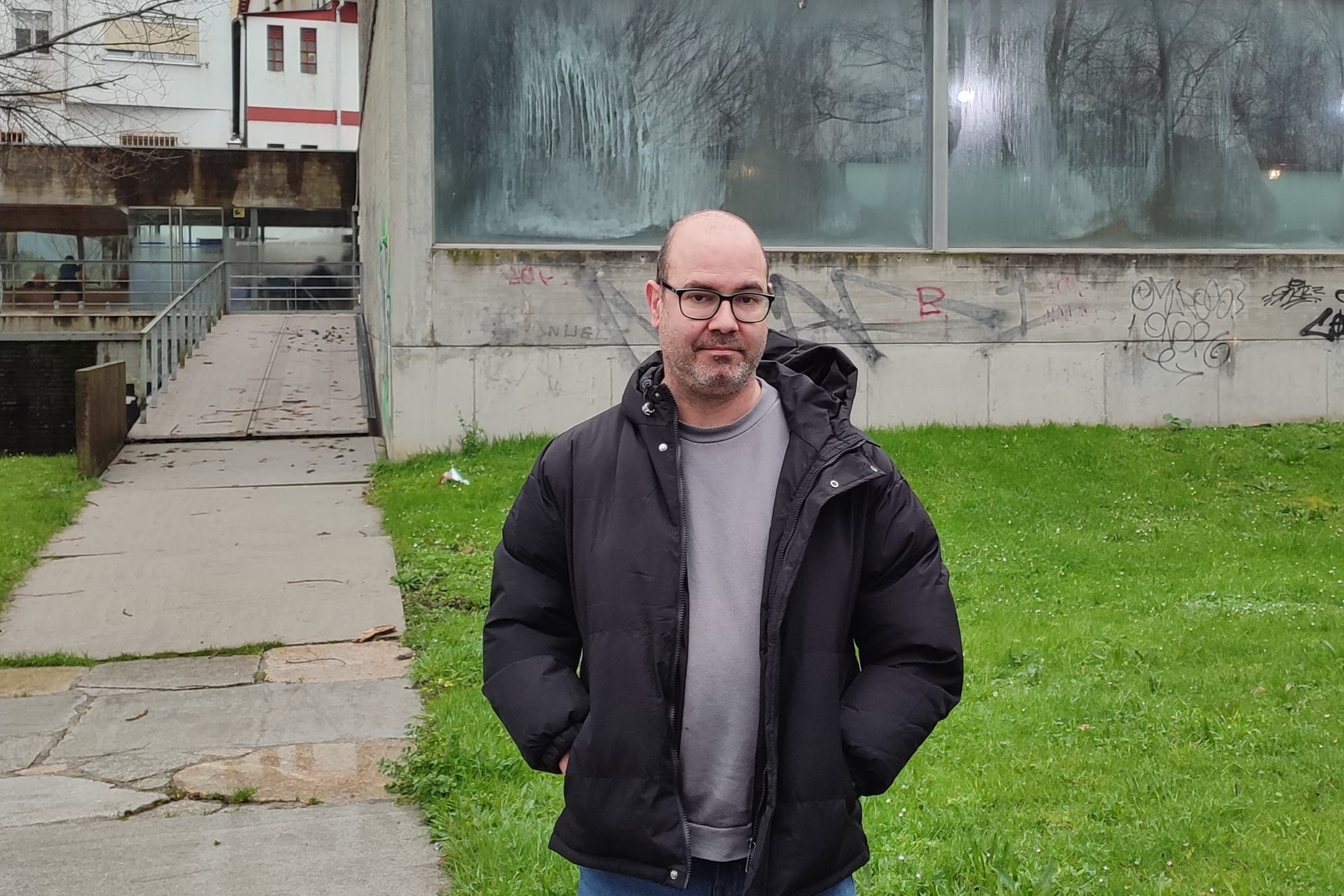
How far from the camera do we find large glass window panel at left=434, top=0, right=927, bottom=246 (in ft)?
39.7

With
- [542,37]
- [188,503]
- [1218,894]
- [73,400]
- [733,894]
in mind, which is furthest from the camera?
[73,400]

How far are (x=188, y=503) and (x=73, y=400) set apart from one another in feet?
44.0

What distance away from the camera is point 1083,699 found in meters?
5.34

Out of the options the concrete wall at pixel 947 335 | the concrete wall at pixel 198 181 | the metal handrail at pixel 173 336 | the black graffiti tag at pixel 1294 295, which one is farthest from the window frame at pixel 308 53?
the black graffiti tag at pixel 1294 295

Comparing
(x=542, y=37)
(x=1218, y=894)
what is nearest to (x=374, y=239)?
(x=542, y=37)

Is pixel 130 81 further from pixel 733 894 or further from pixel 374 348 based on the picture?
pixel 733 894

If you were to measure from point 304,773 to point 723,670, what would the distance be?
328 centimetres

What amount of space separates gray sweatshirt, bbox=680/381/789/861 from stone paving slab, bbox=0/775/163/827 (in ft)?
10.6

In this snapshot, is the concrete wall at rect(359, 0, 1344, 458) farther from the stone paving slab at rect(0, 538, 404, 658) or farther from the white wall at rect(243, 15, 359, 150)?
the white wall at rect(243, 15, 359, 150)

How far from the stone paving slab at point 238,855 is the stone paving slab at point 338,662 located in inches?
66.1

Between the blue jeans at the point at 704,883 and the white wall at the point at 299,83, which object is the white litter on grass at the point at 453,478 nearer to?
the blue jeans at the point at 704,883

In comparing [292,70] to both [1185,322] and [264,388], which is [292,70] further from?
[1185,322]

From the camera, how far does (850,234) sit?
1280cm

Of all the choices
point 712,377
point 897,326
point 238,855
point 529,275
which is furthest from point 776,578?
point 897,326
